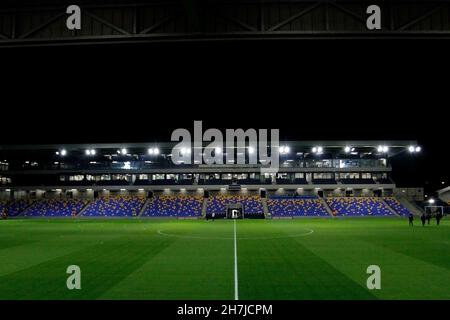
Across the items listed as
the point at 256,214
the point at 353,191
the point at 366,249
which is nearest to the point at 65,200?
the point at 256,214

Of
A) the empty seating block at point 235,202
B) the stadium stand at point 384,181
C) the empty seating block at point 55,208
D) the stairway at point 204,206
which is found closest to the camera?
the stairway at point 204,206

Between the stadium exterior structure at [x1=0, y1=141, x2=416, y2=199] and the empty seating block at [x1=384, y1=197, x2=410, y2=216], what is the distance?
370 centimetres

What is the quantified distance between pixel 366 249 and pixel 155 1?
19807 millimetres

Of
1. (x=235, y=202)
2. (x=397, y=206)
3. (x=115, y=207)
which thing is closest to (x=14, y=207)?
(x=115, y=207)

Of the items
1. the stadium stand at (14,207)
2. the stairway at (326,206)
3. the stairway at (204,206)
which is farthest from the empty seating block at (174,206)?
the stadium stand at (14,207)

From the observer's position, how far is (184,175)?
91125mm

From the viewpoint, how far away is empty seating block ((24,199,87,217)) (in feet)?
271

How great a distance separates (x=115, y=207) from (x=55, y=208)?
13065 millimetres

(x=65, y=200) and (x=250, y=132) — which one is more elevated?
(x=250, y=132)

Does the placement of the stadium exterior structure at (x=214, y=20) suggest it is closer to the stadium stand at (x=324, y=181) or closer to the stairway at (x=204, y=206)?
the stairway at (x=204, y=206)

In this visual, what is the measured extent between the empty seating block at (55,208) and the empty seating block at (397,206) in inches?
2567

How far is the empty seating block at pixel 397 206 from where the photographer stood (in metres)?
80.3

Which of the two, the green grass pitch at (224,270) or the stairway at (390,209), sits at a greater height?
the green grass pitch at (224,270)
